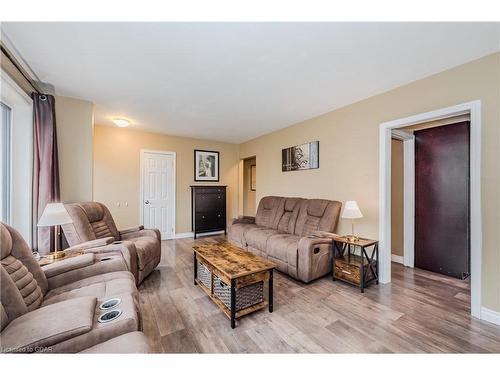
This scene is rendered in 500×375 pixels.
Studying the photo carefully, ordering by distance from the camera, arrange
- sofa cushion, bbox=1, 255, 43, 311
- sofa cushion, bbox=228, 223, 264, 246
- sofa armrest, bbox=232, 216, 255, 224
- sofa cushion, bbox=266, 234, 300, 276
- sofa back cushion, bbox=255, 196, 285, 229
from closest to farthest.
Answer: sofa cushion, bbox=1, 255, 43, 311
sofa cushion, bbox=266, 234, 300, 276
sofa cushion, bbox=228, 223, 264, 246
sofa back cushion, bbox=255, 196, 285, 229
sofa armrest, bbox=232, 216, 255, 224

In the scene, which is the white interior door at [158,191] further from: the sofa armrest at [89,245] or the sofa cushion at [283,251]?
the sofa cushion at [283,251]

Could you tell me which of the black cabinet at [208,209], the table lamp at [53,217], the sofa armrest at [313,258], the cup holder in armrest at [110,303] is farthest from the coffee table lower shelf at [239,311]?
the black cabinet at [208,209]

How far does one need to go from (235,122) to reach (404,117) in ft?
8.63

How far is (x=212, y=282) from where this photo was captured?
2.27 m

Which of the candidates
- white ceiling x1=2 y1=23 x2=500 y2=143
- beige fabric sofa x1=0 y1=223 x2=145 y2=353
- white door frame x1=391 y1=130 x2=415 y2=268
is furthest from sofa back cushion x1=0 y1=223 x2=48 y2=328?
white door frame x1=391 y1=130 x2=415 y2=268

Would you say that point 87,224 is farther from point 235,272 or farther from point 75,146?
point 235,272

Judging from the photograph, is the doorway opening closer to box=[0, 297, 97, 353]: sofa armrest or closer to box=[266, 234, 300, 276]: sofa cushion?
box=[266, 234, 300, 276]: sofa cushion

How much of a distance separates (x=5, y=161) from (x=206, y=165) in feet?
11.5

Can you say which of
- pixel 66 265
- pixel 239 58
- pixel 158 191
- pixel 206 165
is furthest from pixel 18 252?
pixel 206 165

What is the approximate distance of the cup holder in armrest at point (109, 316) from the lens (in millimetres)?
1172

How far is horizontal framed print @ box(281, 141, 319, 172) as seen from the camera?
12.1 feet

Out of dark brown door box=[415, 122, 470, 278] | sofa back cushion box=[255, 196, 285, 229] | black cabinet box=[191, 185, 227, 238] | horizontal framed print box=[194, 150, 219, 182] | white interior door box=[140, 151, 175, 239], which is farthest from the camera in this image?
horizontal framed print box=[194, 150, 219, 182]

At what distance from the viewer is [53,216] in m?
1.95

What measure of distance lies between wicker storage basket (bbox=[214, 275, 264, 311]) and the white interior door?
320 cm
